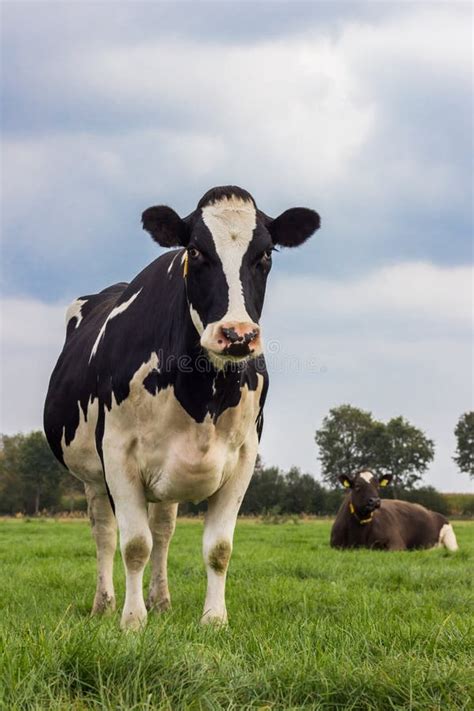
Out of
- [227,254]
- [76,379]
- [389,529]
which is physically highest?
[227,254]

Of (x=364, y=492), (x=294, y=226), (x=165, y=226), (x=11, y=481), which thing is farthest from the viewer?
(x=11, y=481)

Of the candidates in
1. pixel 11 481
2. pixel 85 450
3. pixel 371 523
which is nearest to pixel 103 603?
pixel 85 450

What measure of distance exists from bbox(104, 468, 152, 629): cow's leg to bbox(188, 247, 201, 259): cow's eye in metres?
1.56

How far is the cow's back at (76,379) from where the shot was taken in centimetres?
729

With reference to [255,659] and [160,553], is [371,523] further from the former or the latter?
[255,659]

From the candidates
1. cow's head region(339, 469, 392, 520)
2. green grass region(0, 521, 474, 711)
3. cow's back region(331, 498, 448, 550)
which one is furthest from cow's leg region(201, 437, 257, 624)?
cow's back region(331, 498, 448, 550)

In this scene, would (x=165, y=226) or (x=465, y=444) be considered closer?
(x=165, y=226)

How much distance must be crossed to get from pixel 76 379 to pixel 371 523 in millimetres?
10022

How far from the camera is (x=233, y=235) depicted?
5.50 metres

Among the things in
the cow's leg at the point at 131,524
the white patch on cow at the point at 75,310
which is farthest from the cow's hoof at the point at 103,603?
the white patch on cow at the point at 75,310

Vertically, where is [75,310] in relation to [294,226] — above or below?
above

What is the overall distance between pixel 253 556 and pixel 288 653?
28.8 feet

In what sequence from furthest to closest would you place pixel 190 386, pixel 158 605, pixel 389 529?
1. pixel 389 529
2. pixel 158 605
3. pixel 190 386

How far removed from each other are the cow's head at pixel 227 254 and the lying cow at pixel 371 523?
34.8 ft
